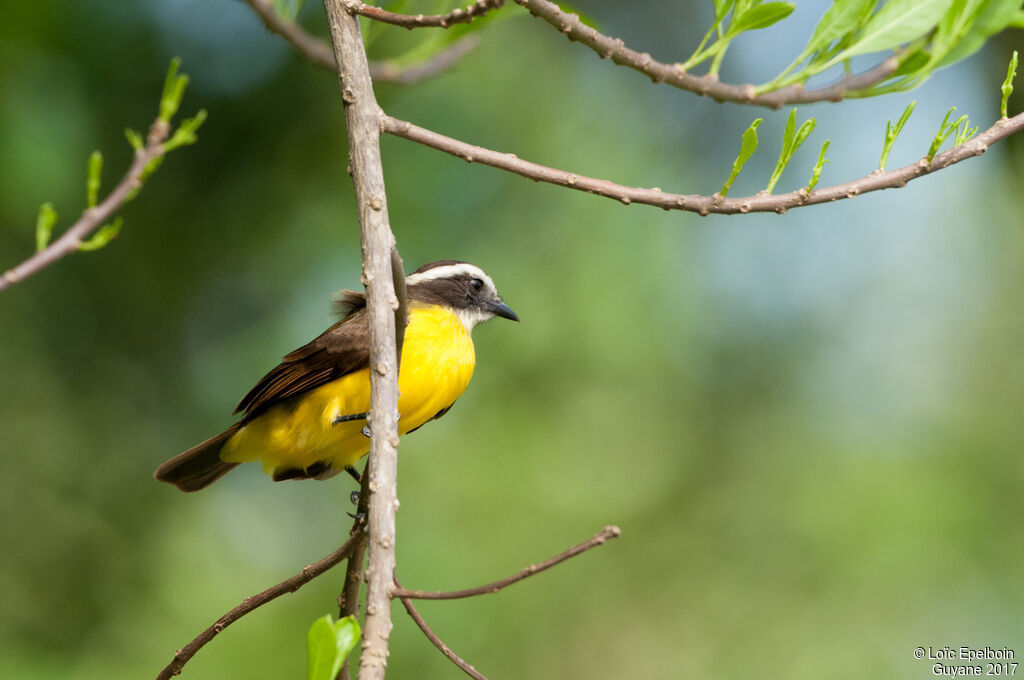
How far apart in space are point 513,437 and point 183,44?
3783 mm

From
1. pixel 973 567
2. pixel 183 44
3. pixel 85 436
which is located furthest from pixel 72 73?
pixel 973 567

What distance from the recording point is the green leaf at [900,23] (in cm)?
211

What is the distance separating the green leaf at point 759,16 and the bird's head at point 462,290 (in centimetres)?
249

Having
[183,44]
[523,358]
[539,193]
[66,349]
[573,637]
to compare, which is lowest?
[573,637]

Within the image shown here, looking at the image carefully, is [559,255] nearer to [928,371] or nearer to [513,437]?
[513,437]

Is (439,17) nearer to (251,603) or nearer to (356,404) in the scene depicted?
(251,603)

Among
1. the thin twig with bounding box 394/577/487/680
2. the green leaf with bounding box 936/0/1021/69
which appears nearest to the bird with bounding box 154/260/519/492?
the thin twig with bounding box 394/577/487/680

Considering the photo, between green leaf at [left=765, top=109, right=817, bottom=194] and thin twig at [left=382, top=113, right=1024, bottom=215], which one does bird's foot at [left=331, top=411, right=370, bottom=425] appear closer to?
thin twig at [left=382, top=113, right=1024, bottom=215]

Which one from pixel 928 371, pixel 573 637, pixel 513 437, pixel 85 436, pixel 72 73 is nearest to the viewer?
pixel 72 73

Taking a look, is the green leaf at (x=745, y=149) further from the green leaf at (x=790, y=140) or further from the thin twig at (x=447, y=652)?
the thin twig at (x=447, y=652)

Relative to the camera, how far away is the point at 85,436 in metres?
6.80

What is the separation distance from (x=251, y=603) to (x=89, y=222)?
937 mm

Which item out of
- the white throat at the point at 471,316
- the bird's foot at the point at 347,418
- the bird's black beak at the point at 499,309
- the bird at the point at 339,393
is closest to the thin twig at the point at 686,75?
the bird at the point at 339,393

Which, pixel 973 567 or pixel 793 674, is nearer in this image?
pixel 973 567
